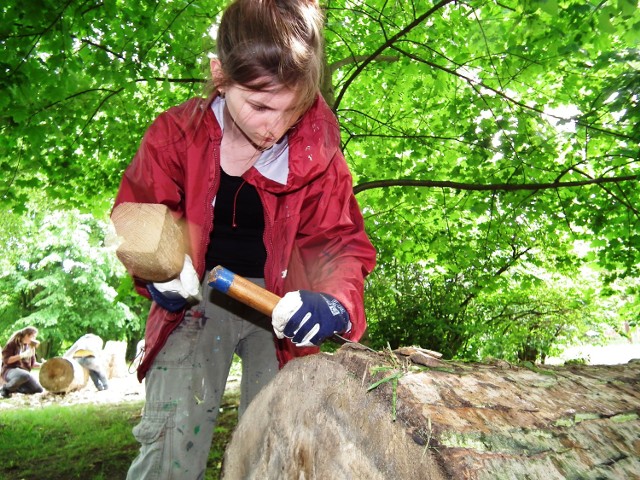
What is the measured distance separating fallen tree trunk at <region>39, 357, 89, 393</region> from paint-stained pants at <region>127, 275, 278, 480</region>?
8564 millimetres

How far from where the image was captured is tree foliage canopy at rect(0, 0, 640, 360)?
11.4ft

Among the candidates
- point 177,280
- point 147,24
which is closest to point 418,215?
point 147,24

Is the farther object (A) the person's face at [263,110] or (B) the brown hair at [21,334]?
(B) the brown hair at [21,334]

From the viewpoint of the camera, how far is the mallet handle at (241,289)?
5.05 feet

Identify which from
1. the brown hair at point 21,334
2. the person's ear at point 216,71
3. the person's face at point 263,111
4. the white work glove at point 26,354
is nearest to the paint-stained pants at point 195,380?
the person's face at point 263,111

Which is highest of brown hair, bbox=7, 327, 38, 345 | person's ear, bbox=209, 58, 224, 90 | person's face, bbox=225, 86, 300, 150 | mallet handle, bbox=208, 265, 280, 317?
person's ear, bbox=209, 58, 224, 90

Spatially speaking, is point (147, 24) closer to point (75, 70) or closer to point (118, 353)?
point (75, 70)

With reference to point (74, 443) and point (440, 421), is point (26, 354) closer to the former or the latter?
point (74, 443)

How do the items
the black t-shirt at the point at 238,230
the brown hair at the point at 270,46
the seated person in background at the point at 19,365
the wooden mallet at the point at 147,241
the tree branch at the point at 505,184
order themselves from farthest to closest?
the seated person in background at the point at 19,365, the tree branch at the point at 505,184, the black t-shirt at the point at 238,230, the wooden mallet at the point at 147,241, the brown hair at the point at 270,46

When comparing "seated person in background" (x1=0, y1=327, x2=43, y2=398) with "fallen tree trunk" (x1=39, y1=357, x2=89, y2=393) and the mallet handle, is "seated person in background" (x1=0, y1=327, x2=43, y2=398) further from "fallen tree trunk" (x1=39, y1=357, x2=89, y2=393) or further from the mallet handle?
the mallet handle

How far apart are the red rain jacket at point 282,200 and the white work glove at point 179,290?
0.23ft

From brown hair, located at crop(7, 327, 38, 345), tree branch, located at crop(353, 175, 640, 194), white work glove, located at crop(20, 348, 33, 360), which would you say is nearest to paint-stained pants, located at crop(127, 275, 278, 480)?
tree branch, located at crop(353, 175, 640, 194)

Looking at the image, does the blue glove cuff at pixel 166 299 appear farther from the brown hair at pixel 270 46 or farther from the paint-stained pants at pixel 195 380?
the brown hair at pixel 270 46

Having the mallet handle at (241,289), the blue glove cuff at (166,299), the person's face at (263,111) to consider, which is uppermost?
the person's face at (263,111)
